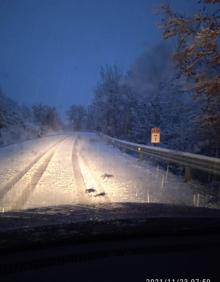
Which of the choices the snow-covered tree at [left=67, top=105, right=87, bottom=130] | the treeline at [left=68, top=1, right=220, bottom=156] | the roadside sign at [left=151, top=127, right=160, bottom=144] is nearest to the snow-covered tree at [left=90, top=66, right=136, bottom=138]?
the treeline at [left=68, top=1, right=220, bottom=156]

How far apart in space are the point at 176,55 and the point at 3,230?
7444 mm

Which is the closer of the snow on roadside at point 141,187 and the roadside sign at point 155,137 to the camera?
the snow on roadside at point 141,187

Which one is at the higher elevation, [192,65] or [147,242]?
[192,65]

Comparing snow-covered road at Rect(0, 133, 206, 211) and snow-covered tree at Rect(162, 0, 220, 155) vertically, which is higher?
snow-covered tree at Rect(162, 0, 220, 155)

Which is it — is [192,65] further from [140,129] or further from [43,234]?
[140,129]

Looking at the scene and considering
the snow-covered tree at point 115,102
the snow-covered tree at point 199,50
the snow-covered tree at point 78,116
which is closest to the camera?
the snow-covered tree at point 199,50

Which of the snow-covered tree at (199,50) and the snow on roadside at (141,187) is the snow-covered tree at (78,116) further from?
the snow-covered tree at (199,50)

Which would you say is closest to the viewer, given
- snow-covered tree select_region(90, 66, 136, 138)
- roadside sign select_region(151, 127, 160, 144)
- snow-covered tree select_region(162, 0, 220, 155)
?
snow-covered tree select_region(162, 0, 220, 155)

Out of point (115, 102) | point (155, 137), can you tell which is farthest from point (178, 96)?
point (155, 137)

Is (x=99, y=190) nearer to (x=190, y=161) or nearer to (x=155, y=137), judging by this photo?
(x=190, y=161)

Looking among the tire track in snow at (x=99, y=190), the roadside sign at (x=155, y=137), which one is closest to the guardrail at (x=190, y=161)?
the roadside sign at (x=155, y=137)

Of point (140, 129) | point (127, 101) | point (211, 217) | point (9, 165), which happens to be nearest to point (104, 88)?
point (127, 101)

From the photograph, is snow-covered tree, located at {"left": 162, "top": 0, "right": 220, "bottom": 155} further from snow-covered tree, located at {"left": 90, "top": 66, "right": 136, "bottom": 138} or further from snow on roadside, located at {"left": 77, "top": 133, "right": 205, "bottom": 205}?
snow-covered tree, located at {"left": 90, "top": 66, "right": 136, "bottom": 138}

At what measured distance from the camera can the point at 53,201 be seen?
29.9ft
